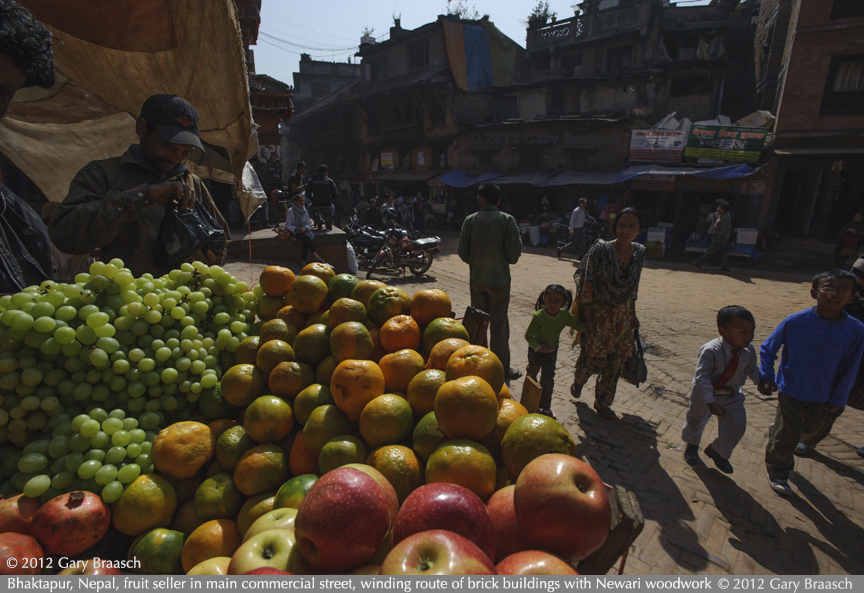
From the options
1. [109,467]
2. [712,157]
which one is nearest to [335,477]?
[109,467]

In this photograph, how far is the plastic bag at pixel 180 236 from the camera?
2586 mm

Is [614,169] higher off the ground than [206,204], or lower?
higher

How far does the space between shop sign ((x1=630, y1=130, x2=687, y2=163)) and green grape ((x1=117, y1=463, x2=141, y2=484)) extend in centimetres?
2080

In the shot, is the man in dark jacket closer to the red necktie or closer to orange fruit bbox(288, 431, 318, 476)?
orange fruit bbox(288, 431, 318, 476)

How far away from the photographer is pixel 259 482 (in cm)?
171

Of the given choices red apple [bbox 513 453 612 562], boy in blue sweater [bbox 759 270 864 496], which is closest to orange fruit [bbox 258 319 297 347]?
red apple [bbox 513 453 612 562]

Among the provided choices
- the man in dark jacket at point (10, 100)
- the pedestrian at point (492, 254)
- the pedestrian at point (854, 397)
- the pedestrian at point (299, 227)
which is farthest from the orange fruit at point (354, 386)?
the pedestrian at point (299, 227)

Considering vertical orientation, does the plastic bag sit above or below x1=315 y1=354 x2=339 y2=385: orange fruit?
above

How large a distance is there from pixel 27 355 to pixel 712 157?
20.5 meters

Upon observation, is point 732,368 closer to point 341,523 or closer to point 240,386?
point 341,523

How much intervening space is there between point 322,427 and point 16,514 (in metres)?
1.07

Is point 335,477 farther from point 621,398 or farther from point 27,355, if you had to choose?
point 621,398

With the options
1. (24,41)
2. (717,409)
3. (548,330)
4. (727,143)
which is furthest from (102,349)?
(727,143)

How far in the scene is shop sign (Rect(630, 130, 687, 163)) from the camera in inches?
682
